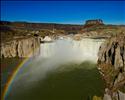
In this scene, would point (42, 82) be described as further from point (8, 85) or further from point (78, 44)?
point (78, 44)

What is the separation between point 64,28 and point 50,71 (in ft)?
284

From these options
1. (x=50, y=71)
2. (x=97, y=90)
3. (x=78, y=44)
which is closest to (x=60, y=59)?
(x=78, y=44)

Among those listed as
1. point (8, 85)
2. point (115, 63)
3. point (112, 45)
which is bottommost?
point (8, 85)

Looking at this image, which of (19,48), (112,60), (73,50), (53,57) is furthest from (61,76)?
(19,48)

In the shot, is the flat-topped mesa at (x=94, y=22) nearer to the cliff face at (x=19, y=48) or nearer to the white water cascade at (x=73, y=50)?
the white water cascade at (x=73, y=50)

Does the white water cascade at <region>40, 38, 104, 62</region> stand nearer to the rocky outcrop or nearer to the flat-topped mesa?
the rocky outcrop

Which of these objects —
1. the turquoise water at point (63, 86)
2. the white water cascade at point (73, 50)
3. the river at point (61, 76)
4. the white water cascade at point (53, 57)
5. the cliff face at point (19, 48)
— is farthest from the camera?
the cliff face at point (19, 48)

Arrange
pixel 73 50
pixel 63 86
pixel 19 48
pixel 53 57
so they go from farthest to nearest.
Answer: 1. pixel 19 48
2. pixel 73 50
3. pixel 53 57
4. pixel 63 86

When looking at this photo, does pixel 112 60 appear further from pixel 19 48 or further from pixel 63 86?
pixel 19 48

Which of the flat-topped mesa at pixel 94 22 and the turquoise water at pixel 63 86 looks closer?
the turquoise water at pixel 63 86

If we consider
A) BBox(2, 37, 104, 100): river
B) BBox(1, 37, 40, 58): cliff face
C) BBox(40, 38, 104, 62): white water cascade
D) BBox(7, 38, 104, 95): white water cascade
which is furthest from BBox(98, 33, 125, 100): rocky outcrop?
BBox(1, 37, 40, 58): cliff face

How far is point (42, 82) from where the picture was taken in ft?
92.2

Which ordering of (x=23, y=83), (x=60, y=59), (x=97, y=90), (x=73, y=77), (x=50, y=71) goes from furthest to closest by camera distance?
1. (x=60, y=59)
2. (x=50, y=71)
3. (x=73, y=77)
4. (x=23, y=83)
5. (x=97, y=90)

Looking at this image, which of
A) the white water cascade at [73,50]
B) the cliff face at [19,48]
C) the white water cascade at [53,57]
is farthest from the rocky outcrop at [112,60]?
the cliff face at [19,48]
